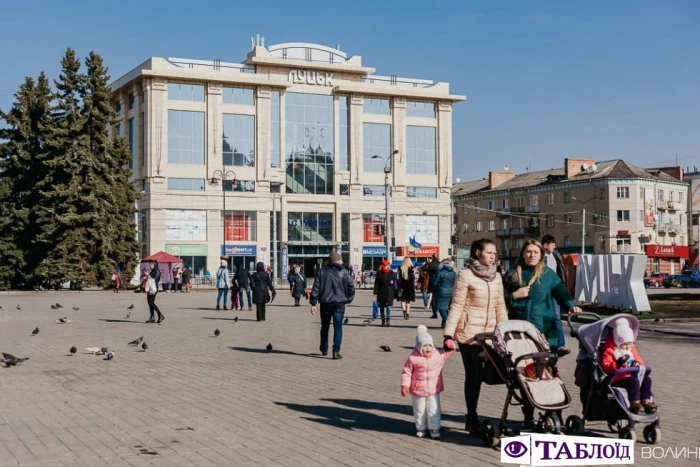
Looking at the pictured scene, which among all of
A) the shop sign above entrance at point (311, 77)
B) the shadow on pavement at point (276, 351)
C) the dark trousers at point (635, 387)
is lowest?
the shadow on pavement at point (276, 351)

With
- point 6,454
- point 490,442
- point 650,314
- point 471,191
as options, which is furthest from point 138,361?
point 471,191

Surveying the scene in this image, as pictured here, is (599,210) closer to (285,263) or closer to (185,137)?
(285,263)

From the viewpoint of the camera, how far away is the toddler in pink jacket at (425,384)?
7816mm

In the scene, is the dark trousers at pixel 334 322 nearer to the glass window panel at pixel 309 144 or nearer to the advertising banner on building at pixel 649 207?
the glass window panel at pixel 309 144

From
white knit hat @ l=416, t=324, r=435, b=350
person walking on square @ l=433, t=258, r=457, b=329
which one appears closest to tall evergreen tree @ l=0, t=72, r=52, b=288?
person walking on square @ l=433, t=258, r=457, b=329

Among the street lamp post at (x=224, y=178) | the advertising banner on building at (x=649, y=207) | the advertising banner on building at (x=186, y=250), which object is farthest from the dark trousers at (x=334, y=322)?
the advertising banner on building at (x=649, y=207)

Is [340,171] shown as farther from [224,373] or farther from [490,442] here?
[490,442]

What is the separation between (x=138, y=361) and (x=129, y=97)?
232ft

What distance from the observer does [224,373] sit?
12734 millimetres

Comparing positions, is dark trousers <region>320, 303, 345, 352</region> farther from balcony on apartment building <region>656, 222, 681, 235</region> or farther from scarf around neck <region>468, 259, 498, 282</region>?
balcony on apartment building <region>656, 222, 681, 235</region>

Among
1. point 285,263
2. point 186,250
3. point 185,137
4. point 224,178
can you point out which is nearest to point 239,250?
point 285,263

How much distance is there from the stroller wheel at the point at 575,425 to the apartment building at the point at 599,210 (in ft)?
261

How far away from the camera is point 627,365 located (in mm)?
7602

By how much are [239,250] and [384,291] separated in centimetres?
5608
